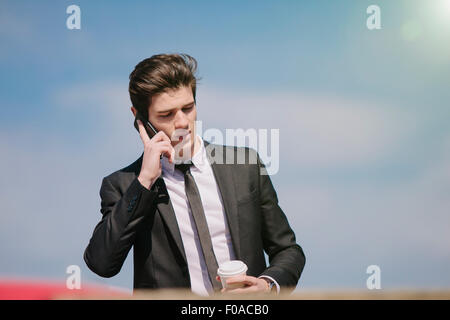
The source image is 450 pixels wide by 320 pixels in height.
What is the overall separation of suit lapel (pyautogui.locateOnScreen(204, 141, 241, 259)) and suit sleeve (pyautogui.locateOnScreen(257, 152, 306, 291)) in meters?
0.24

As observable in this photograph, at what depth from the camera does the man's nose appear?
2.89 meters

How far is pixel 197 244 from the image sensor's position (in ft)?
9.04

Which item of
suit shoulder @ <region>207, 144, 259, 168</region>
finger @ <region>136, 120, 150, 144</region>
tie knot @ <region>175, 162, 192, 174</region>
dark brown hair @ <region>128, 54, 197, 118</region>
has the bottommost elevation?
tie knot @ <region>175, 162, 192, 174</region>

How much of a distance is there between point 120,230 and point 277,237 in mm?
1010

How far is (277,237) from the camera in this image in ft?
9.77

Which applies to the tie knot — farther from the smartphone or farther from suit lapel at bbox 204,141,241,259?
the smartphone

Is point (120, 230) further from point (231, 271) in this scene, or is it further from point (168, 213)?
point (231, 271)

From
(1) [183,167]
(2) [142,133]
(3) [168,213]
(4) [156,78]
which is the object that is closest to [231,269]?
(3) [168,213]

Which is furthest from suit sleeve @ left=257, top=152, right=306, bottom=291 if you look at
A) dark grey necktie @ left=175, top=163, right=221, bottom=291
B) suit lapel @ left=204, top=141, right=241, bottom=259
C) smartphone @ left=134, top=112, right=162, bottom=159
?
smartphone @ left=134, top=112, right=162, bottom=159

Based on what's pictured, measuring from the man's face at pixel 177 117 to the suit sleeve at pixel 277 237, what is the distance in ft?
1.74

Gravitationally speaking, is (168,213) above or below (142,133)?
below

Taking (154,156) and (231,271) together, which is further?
(154,156)
